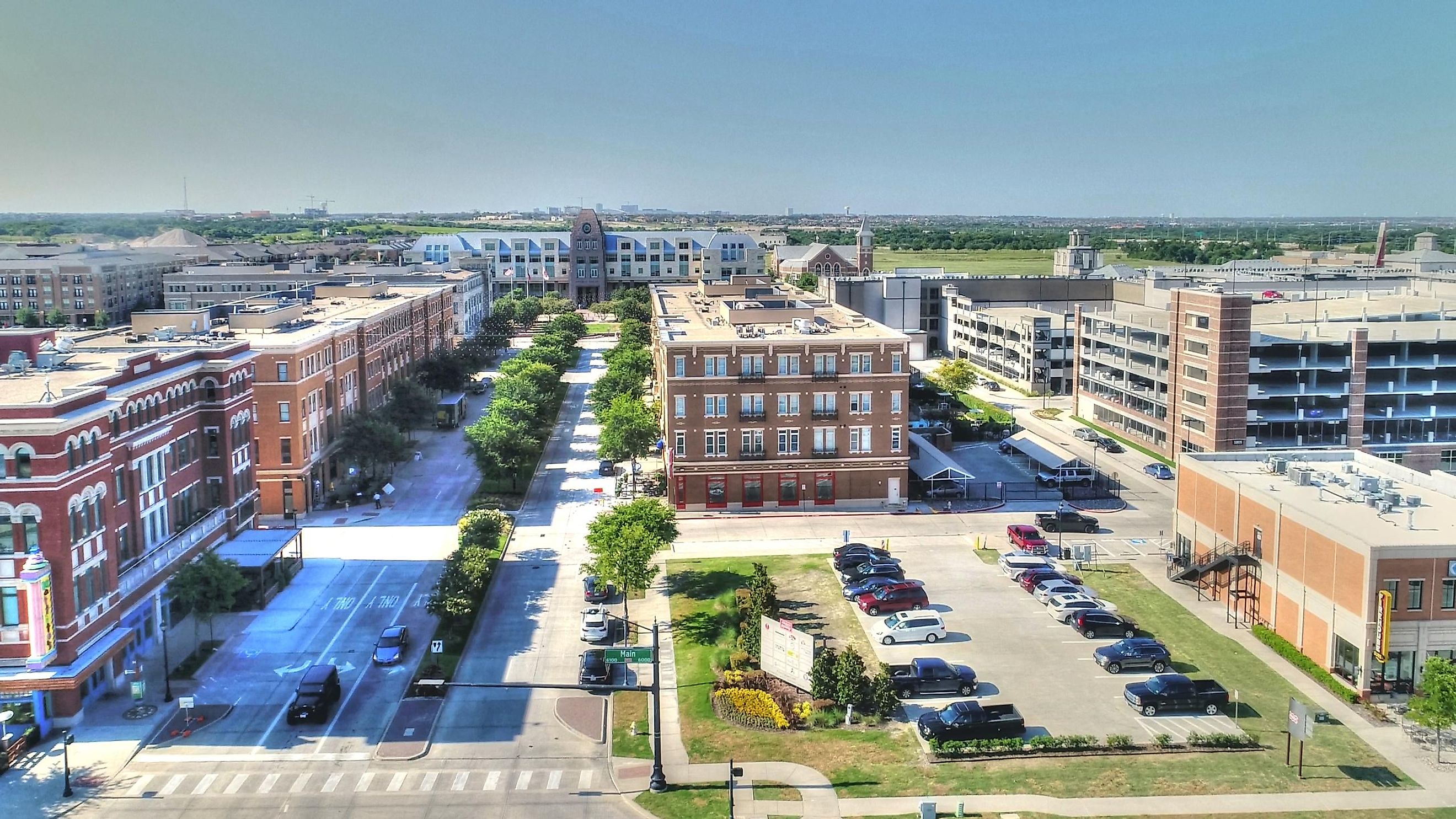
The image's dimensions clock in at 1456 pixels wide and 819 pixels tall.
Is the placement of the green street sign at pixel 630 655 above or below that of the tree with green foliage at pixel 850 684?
above

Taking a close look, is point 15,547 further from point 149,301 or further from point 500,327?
point 149,301

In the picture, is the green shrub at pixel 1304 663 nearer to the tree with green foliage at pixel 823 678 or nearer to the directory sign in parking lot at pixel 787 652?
the tree with green foliage at pixel 823 678

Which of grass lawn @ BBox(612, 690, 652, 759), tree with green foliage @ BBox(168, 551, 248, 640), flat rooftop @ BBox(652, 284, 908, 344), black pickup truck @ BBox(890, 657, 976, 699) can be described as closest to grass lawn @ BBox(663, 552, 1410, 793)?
grass lawn @ BBox(612, 690, 652, 759)

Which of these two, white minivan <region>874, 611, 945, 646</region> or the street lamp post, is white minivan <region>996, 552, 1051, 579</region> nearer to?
white minivan <region>874, 611, 945, 646</region>

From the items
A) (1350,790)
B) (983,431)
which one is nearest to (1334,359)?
(983,431)

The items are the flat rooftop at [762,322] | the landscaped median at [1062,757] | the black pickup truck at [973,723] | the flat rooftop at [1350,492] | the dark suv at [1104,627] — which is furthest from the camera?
the flat rooftop at [762,322]

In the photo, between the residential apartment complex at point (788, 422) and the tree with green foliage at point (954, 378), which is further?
the tree with green foliage at point (954, 378)

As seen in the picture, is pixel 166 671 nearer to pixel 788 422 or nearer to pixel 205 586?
pixel 205 586

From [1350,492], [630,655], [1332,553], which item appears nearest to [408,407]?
[630,655]

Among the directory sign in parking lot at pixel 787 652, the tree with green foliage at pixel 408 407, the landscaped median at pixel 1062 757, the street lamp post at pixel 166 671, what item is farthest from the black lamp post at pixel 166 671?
the tree with green foliage at pixel 408 407
